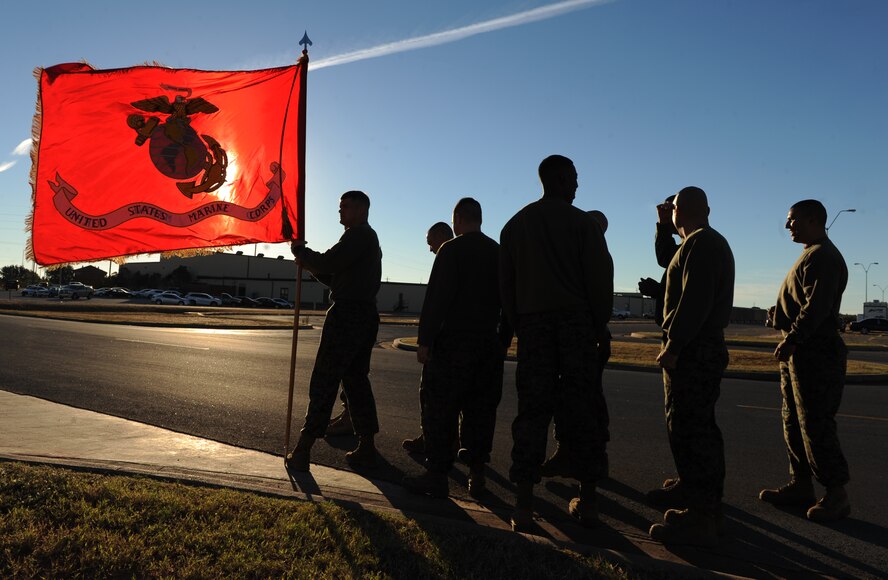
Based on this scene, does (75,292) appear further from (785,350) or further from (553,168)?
(785,350)

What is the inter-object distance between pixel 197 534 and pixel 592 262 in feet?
8.07

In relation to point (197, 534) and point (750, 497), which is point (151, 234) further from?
point (750, 497)

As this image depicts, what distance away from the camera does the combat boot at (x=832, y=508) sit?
13.5 ft

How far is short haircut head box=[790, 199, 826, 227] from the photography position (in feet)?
14.1

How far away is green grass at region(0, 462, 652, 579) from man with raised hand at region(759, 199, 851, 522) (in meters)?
1.79

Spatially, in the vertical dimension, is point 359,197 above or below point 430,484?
above

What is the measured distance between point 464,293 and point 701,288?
1476 millimetres

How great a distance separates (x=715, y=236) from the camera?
3.75 meters

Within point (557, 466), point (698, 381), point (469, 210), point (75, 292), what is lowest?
point (75, 292)

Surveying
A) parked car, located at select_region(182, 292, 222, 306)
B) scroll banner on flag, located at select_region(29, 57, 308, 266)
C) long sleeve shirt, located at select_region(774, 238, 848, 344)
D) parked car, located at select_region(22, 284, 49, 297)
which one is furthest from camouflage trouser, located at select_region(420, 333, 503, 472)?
parked car, located at select_region(22, 284, 49, 297)

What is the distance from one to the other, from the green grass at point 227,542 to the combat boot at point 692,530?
62 centimetres

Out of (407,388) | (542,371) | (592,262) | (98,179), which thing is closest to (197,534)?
(542,371)

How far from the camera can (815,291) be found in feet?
13.4

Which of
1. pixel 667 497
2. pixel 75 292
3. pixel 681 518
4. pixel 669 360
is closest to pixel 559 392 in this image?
pixel 669 360
